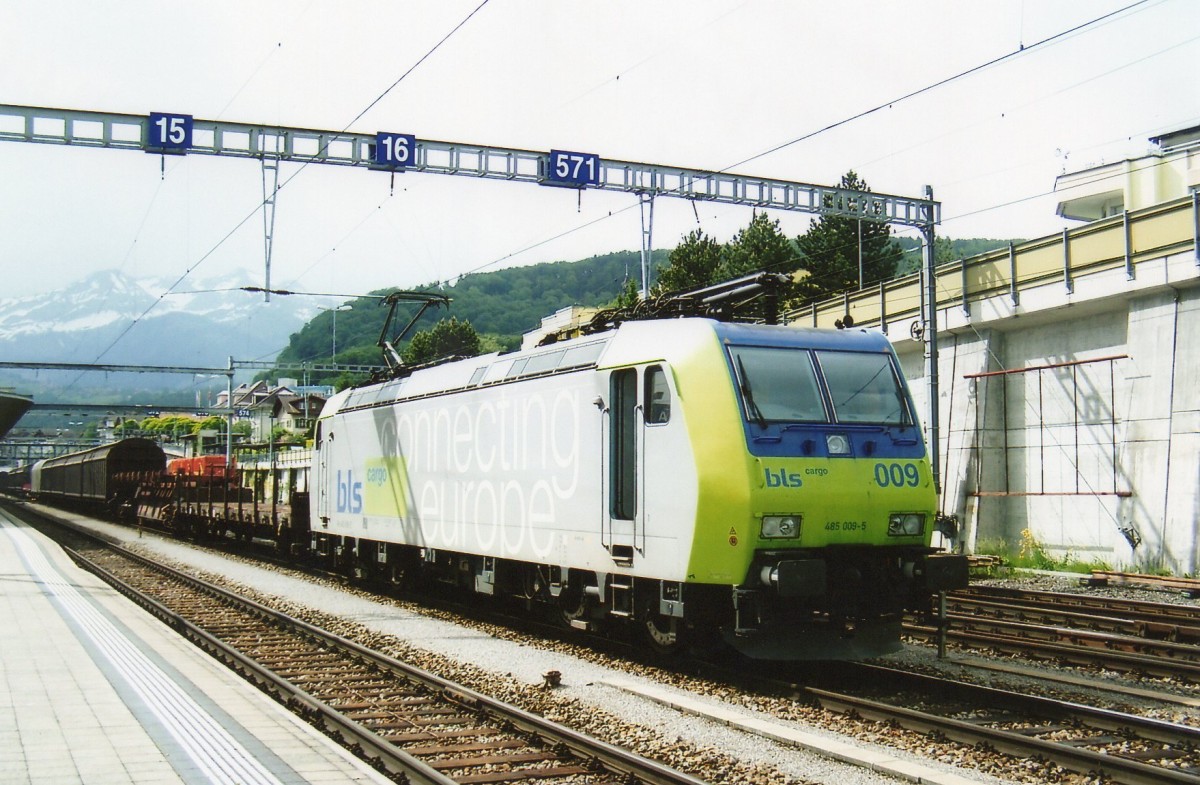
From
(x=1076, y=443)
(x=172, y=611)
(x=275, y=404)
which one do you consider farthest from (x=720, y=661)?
(x=275, y=404)

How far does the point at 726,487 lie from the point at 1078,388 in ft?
54.3

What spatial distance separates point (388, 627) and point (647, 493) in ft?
19.1

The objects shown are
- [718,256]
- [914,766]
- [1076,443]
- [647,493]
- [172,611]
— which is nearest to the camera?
[914,766]

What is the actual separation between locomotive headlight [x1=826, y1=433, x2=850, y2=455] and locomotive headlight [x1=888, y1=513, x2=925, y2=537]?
81 cm

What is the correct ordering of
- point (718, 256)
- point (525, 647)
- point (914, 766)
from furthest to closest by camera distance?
1. point (718, 256)
2. point (525, 647)
3. point (914, 766)

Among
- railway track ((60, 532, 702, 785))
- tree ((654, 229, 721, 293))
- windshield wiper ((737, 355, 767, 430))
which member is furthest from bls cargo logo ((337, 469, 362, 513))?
tree ((654, 229, 721, 293))

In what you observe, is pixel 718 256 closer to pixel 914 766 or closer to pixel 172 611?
pixel 172 611

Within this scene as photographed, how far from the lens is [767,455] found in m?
9.90

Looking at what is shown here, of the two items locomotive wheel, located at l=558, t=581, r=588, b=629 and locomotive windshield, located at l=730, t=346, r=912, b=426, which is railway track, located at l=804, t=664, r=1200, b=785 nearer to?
locomotive windshield, located at l=730, t=346, r=912, b=426

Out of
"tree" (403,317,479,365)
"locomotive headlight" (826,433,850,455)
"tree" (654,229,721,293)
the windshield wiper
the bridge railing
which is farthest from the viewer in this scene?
"tree" (403,317,479,365)

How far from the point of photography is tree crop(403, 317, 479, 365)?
8394cm

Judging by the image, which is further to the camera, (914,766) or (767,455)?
(767,455)

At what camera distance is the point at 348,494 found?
20250mm

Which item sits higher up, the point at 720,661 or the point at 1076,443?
the point at 1076,443
